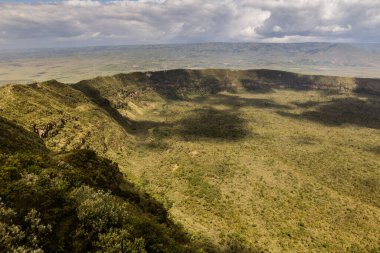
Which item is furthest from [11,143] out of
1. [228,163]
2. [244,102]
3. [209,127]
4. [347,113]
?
[347,113]

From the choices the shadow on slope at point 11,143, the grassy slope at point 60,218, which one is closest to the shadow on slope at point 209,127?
the shadow on slope at point 11,143

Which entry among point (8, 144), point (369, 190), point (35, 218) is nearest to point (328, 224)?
point (369, 190)

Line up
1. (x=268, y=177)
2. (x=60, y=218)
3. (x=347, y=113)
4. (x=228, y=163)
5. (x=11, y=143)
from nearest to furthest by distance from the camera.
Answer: (x=60, y=218) < (x=11, y=143) < (x=268, y=177) < (x=228, y=163) < (x=347, y=113)

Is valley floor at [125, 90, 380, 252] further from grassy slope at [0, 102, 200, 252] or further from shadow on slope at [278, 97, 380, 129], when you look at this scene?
grassy slope at [0, 102, 200, 252]

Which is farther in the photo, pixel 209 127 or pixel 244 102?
pixel 244 102

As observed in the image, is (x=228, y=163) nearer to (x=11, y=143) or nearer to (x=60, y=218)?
(x=11, y=143)

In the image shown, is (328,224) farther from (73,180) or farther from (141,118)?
(141,118)

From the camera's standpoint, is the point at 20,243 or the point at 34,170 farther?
the point at 34,170
